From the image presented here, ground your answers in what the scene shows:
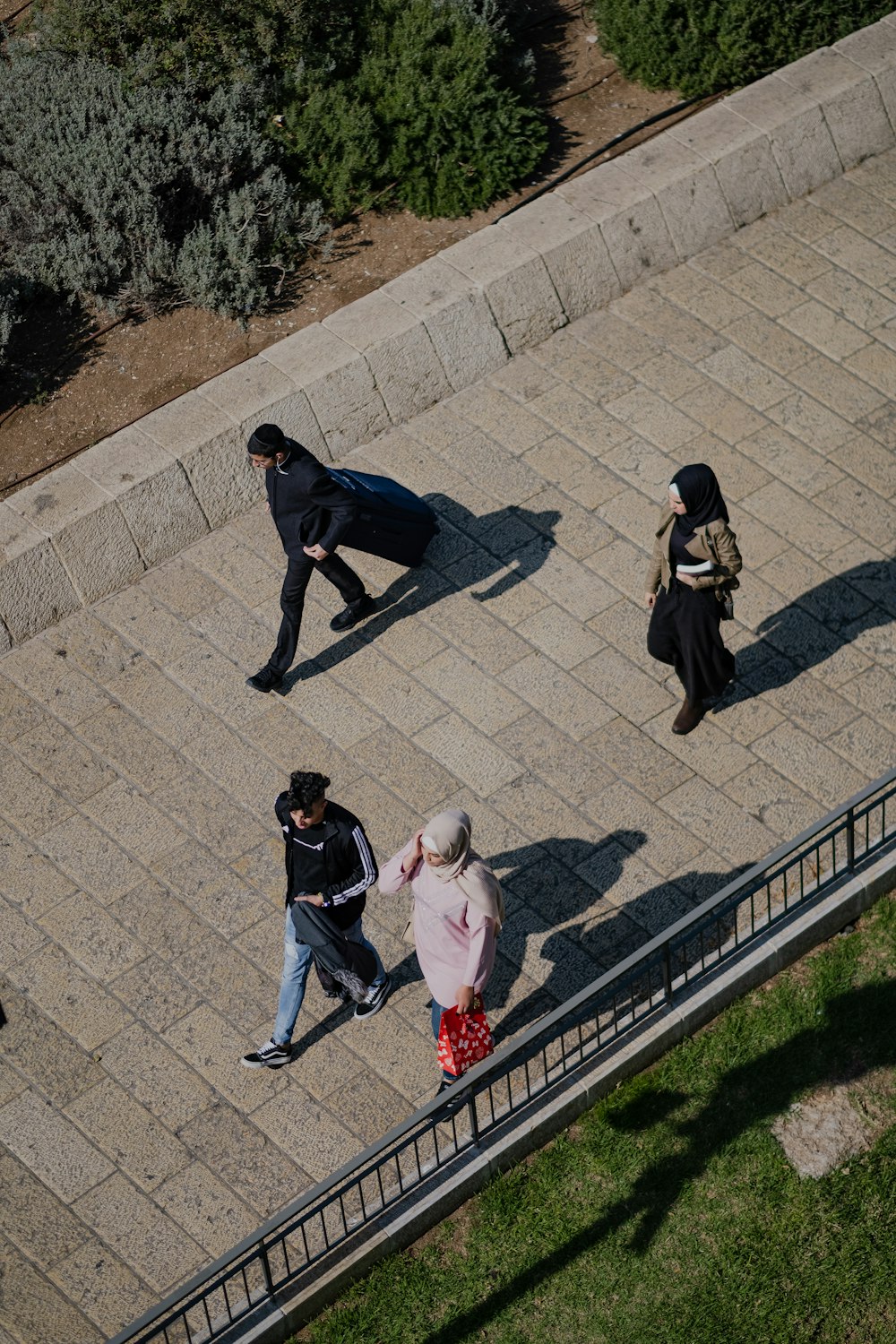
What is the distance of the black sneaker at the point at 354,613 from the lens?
33.8ft

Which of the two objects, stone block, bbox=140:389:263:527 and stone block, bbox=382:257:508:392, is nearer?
stone block, bbox=140:389:263:527

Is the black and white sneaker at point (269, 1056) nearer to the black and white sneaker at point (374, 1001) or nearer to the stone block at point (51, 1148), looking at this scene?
the black and white sneaker at point (374, 1001)

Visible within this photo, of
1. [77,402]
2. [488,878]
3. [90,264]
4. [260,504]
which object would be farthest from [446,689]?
[90,264]

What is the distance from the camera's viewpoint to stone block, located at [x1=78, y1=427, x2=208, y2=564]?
10695 millimetres

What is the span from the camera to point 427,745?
983 cm

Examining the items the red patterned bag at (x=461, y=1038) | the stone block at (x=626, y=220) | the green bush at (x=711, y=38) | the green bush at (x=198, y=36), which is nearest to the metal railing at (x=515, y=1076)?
the red patterned bag at (x=461, y=1038)

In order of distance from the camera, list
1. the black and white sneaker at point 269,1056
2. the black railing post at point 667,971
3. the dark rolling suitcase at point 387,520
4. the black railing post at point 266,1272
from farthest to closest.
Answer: the dark rolling suitcase at point 387,520, the black and white sneaker at point 269,1056, the black railing post at point 667,971, the black railing post at point 266,1272

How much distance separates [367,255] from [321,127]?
112cm

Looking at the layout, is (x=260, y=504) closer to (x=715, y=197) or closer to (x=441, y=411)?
(x=441, y=411)

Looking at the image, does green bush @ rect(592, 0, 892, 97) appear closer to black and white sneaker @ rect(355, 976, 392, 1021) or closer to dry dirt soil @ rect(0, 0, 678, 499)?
dry dirt soil @ rect(0, 0, 678, 499)

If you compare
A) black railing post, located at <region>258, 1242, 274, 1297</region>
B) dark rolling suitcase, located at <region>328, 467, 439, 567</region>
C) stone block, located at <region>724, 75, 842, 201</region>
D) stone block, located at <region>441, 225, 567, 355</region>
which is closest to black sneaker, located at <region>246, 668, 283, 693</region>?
dark rolling suitcase, located at <region>328, 467, 439, 567</region>

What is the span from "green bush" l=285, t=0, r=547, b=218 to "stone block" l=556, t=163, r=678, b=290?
65cm

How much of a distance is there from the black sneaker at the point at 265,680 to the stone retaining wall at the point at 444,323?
4.28 ft

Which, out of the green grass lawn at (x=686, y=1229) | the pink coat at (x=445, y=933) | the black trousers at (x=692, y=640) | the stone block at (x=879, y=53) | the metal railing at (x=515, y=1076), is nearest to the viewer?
the metal railing at (x=515, y=1076)
